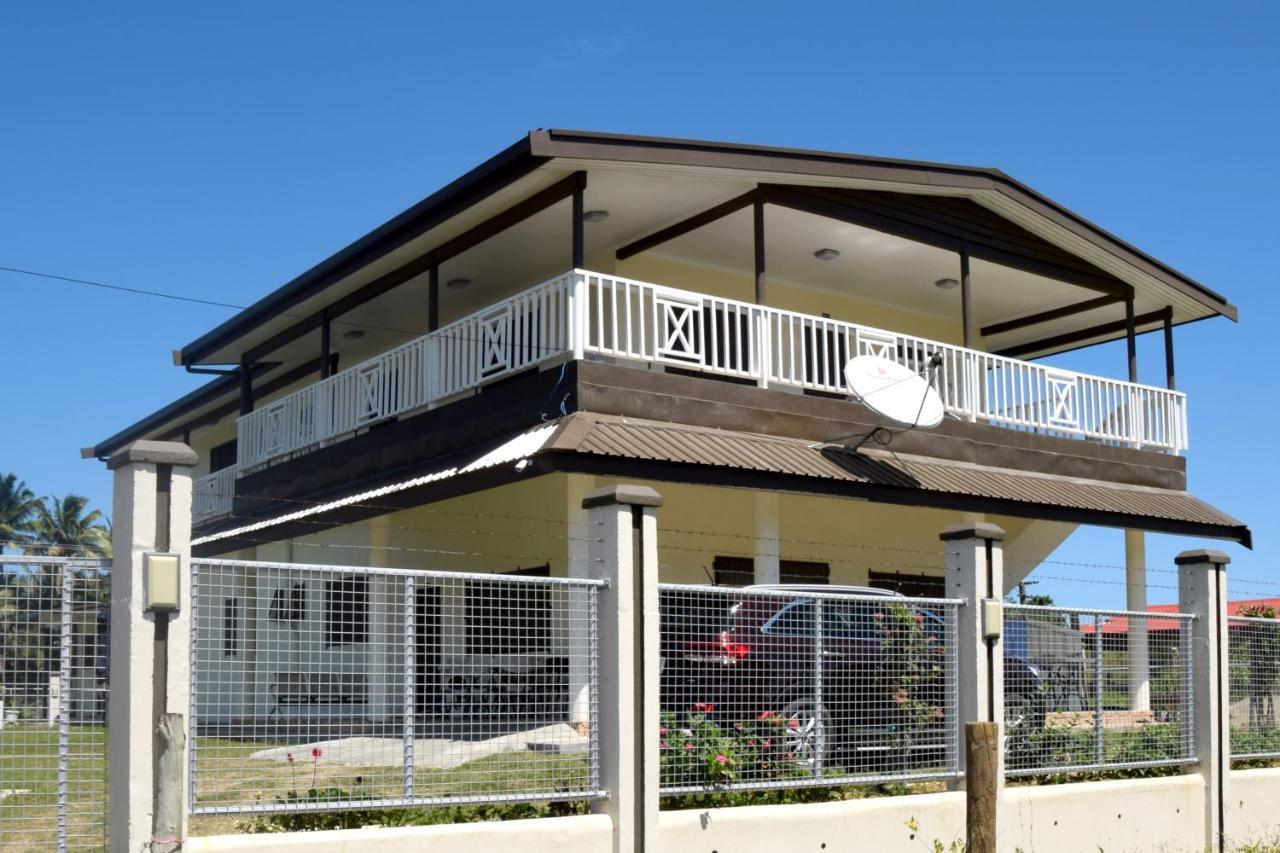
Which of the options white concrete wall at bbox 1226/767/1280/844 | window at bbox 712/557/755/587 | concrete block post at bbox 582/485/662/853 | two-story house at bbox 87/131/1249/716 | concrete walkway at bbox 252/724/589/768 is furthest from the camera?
window at bbox 712/557/755/587

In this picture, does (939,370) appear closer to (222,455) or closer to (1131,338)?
(1131,338)

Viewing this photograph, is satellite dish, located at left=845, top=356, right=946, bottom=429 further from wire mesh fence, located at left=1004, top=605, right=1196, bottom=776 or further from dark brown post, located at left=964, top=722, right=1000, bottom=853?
dark brown post, located at left=964, top=722, right=1000, bottom=853

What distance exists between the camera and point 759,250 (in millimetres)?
16625

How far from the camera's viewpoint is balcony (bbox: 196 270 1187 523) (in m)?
15.5

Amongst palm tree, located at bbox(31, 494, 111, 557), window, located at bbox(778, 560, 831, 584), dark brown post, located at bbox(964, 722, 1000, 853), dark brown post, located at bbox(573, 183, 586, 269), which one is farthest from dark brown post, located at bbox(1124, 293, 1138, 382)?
palm tree, located at bbox(31, 494, 111, 557)

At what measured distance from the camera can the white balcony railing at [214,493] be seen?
23952 millimetres

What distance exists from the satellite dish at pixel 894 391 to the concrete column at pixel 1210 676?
434 cm

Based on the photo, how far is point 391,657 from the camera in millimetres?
8297

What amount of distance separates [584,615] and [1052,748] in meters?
4.58

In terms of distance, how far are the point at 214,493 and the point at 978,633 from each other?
58.1 ft

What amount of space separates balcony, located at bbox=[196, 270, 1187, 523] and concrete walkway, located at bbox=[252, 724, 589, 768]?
6950mm

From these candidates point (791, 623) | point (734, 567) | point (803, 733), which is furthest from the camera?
point (734, 567)

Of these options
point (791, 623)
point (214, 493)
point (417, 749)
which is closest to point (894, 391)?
point (791, 623)

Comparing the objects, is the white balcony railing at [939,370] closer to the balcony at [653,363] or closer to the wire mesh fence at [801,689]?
the balcony at [653,363]
